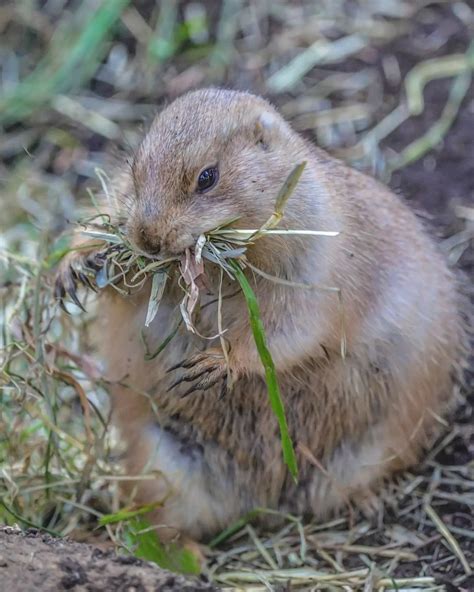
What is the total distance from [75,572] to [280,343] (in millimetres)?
1337

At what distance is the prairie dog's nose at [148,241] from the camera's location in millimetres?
3943

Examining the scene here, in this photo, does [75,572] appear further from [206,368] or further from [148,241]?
[148,241]

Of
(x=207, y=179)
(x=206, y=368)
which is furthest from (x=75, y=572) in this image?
(x=207, y=179)

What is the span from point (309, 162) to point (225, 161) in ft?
1.68

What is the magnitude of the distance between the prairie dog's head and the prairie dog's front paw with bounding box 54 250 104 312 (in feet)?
1.56

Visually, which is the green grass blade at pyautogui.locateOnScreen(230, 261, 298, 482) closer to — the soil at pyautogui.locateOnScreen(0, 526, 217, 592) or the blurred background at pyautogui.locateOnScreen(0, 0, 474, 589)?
the soil at pyautogui.locateOnScreen(0, 526, 217, 592)

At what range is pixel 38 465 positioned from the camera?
5.33m

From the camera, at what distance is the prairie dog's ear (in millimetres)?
4391

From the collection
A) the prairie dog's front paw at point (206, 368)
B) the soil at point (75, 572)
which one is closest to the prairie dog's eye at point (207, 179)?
the prairie dog's front paw at point (206, 368)

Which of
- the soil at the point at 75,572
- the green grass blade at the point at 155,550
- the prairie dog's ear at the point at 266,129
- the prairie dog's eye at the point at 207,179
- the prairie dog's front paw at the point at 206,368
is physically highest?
the prairie dog's ear at the point at 266,129

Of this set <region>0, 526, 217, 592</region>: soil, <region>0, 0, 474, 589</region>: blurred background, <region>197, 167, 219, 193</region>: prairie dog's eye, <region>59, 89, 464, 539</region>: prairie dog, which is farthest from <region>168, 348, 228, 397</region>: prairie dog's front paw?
<region>0, 0, 474, 589</region>: blurred background

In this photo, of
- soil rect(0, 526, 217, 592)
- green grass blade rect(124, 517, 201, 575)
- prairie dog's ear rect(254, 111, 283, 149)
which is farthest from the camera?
green grass blade rect(124, 517, 201, 575)

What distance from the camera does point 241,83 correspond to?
749 cm

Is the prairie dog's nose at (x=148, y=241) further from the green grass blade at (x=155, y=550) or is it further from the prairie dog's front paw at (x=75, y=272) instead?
the green grass blade at (x=155, y=550)
